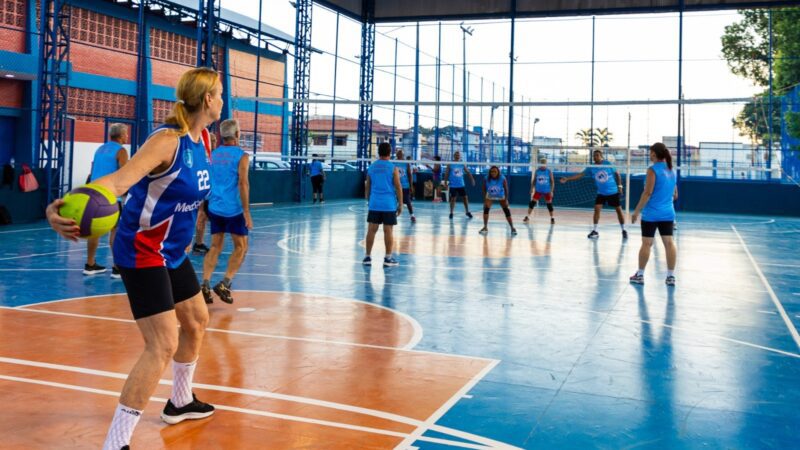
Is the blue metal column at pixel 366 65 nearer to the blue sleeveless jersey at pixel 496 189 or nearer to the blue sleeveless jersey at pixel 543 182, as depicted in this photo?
the blue sleeveless jersey at pixel 543 182

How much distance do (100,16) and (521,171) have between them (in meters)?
19.2

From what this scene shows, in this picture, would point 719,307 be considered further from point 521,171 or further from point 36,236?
point 521,171

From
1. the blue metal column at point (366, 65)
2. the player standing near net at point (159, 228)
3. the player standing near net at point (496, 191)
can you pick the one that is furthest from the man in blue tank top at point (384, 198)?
the blue metal column at point (366, 65)

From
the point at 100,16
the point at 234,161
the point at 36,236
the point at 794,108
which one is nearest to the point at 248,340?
the point at 234,161

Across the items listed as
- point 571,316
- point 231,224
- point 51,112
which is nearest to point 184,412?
point 231,224

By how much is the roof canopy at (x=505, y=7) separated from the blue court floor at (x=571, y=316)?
14.4 meters

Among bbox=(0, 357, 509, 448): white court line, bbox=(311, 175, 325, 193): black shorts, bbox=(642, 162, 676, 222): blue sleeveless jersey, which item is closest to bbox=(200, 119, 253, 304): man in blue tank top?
bbox=(0, 357, 509, 448): white court line

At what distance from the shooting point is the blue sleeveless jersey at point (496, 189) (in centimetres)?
1702

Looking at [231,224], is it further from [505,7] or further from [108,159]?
[505,7]

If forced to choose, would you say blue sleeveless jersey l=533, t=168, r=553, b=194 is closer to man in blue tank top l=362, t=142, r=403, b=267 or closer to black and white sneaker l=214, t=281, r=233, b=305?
man in blue tank top l=362, t=142, r=403, b=267

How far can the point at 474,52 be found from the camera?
3231 cm

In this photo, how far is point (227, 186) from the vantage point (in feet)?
25.0

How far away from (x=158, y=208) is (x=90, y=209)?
21.6 inches

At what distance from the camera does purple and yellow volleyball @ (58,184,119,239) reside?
9.96ft
